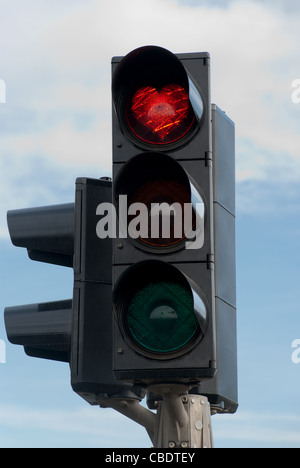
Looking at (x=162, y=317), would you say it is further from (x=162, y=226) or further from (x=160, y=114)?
(x=160, y=114)

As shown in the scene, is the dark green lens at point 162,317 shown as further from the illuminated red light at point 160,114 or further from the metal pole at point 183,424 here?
the illuminated red light at point 160,114

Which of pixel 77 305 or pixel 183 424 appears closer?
pixel 183 424

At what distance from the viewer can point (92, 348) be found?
501cm

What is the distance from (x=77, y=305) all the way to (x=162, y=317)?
2.98 ft

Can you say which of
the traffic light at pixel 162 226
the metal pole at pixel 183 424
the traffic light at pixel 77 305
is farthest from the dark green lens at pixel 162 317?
the traffic light at pixel 77 305

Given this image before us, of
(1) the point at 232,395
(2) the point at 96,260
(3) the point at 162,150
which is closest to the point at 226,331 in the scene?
(1) the point at 232,395

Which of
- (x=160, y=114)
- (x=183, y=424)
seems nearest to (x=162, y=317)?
(x=183, y=424)

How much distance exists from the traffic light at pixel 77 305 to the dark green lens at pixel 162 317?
2.49ft

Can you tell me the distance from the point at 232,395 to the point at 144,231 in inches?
48.3

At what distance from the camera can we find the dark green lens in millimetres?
4211

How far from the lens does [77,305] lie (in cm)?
506

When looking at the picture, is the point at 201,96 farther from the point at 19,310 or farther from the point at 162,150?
the point at 19,310

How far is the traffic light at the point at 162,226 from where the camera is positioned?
4.18 m

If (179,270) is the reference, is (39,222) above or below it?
above
